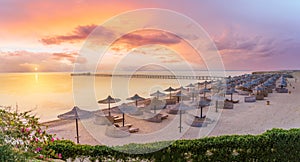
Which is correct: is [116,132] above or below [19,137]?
below

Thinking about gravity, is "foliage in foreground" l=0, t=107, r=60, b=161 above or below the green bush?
above

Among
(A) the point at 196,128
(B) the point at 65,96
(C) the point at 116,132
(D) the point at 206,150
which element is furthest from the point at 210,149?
(B) the point at 65,96

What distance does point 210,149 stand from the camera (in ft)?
14.0

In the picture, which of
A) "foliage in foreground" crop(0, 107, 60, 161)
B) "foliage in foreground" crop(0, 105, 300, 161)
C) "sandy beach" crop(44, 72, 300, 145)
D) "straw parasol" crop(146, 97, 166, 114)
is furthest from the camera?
"straw parasol" crop(146, 97, 166, 114)

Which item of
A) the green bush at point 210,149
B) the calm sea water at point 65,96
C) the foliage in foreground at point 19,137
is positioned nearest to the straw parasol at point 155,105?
the calm sea water at point 65,96

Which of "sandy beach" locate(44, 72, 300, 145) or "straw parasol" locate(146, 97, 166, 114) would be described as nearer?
"sandy beach" locate(44, 72, 300, 145)

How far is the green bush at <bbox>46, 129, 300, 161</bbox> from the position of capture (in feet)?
13.4

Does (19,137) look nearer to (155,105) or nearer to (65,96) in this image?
(155,105)

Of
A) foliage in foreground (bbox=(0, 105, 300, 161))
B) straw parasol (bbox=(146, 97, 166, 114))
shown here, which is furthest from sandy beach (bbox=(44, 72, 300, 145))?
foliage in foreground (bbox=(0, 105, 300, 161))

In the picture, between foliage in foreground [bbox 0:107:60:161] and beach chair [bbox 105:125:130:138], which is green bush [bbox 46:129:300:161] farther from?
beach chair [bbox 105:125:130:138]

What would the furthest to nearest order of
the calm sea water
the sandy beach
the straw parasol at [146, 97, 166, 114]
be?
1. the calm sea water
2. the straw parasol at [146, 97, 166, 114]
3. the sandy beach

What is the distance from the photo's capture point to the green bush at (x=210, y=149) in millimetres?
4098

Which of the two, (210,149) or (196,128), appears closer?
(210,149)

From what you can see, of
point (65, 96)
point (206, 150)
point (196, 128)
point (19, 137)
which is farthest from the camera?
point (65, 96)
